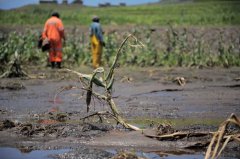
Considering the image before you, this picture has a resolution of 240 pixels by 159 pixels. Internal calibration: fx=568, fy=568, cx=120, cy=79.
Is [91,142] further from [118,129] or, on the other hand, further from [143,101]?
[143,101]

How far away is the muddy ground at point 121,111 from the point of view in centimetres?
589

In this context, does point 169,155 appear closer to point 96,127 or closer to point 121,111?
point 96,127

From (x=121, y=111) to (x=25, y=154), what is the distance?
3.13 m

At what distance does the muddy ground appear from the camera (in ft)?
19.3

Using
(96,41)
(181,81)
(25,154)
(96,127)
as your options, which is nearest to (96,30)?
(96,41)

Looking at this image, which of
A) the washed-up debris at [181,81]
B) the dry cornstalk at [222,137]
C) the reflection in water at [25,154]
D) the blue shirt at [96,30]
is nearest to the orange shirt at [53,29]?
the blue shirt at [96,30]

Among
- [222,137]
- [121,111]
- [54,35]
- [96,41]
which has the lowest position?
[121,111]

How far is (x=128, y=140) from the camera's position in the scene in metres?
6.01

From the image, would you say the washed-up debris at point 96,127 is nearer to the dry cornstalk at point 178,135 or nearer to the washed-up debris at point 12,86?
the dry cornstalk at point 178,135

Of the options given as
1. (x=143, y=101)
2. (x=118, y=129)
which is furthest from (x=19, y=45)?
(x=118, y=129)

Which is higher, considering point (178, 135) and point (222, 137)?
point (222, 137)

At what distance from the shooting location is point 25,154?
18.4 ft

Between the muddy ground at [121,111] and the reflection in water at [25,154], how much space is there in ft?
0.37

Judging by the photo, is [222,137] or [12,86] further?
[12,86]
